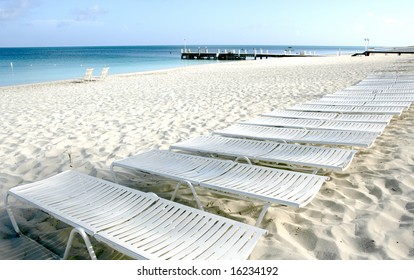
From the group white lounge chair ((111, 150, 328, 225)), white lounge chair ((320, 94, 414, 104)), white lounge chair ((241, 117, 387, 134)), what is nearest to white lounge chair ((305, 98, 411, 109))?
white lounge chair ((320, 94, 414, 104))

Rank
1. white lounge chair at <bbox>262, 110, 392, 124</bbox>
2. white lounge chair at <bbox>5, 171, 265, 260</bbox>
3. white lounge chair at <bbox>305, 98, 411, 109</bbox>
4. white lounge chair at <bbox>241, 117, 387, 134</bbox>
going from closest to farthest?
white lounge chair at <bbox>5, 171, 265, 260</bbox> < white lounge chair at <bbox>241, 117, 387, 134</bbox> < white lounge chair at <bbox>262, 110, 392, 124</bbox> < white lounge chair at <bbox>305, 98, 411, 109</bbox>

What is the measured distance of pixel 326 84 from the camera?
35.2ft

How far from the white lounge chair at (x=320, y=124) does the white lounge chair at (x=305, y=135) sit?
16cm

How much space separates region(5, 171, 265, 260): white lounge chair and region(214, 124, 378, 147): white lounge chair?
6.01ft

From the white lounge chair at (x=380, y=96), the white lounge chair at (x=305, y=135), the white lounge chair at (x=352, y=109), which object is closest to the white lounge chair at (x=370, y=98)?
the white lounge chair at (x=380, y=96)

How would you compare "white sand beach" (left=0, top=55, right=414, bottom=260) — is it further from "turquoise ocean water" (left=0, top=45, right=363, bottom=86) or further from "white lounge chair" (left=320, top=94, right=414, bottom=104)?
"turquoise ocean water" (left=0, top=45, right=363, bottom=86)

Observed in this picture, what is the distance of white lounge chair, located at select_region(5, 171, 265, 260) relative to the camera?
1.88 metres

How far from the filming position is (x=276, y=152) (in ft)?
11.6

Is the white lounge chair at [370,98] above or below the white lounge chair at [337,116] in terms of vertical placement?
above

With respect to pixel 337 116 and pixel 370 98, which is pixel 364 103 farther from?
pixel 337 116

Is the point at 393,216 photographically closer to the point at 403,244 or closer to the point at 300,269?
the point at 403,244

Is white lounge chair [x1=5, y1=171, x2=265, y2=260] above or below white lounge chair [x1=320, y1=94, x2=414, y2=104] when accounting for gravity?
below

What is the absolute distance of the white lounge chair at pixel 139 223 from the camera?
188cm

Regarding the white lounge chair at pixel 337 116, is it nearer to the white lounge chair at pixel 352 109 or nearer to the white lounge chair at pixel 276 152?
the white lounge chair at pixel 352 109
